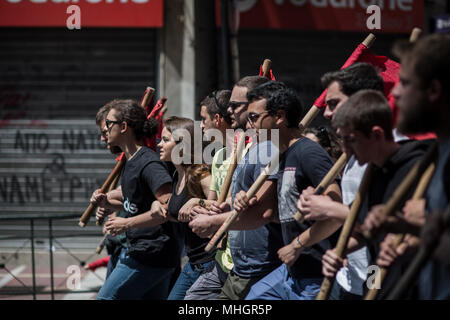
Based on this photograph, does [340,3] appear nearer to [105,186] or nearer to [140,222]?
[105,186]

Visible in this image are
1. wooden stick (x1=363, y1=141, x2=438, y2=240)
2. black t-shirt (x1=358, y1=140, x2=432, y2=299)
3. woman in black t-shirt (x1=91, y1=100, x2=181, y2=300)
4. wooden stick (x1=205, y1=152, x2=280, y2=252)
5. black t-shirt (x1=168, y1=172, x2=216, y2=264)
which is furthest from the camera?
woman in black t-shirt (x1=91, y1=100, x2=181, y2=300)

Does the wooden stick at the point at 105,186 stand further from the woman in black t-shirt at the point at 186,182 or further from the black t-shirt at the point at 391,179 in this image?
the black t-shirt at the point at 391,179

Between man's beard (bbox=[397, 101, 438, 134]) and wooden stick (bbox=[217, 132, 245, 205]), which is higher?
man's beard (bbox=[397, 101, 438, 134])

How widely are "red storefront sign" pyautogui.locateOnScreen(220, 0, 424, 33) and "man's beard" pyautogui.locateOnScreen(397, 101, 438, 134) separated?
8.16m

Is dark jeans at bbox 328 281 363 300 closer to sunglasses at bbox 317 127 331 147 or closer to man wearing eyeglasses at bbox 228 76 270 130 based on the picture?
man wearing eyeglasses at bbox 228 76 270 130

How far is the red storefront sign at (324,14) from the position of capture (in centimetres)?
1051

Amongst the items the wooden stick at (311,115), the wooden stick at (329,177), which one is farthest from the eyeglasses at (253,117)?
the wooden stick at (329,177)

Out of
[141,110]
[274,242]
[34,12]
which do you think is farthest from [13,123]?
[274,242]

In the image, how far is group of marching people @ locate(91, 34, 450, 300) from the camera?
251 centimetres

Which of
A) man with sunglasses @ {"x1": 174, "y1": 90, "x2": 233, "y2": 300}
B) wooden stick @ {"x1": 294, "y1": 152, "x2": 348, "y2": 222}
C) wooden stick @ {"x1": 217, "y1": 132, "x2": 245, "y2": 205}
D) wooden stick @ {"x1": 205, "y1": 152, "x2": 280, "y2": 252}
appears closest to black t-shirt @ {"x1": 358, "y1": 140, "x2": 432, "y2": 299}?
wooden stick @ {"x1": 294, "y1": 152, "x2": 348, "y2": 222}
